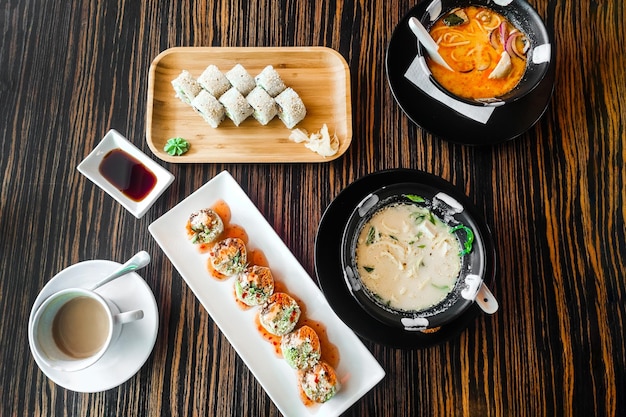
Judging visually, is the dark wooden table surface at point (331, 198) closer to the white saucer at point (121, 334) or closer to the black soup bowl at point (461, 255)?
the white saucer at point (121, 334)

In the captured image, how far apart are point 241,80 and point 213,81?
0.11m

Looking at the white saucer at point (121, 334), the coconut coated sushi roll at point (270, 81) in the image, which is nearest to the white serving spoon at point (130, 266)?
the white saucer at point (121, 334)

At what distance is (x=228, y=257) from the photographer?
1.81 m

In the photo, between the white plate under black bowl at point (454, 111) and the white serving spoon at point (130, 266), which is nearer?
the white serving spoon at point (130, 266)

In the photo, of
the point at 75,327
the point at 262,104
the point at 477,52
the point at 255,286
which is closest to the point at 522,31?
the point at 477,52

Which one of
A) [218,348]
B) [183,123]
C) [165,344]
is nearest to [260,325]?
[218,348]

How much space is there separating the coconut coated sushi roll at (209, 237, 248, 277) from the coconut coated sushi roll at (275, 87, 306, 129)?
52cm

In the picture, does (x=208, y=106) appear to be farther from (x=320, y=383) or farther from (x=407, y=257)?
(x=320, y=383)

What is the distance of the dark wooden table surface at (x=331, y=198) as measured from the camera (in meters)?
1.84

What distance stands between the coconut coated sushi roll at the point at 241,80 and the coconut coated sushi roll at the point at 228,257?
1.97 feet

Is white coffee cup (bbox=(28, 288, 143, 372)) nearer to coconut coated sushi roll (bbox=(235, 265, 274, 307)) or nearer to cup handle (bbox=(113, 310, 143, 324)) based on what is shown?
cup handle (bbox=(113, 310, 143, 324))

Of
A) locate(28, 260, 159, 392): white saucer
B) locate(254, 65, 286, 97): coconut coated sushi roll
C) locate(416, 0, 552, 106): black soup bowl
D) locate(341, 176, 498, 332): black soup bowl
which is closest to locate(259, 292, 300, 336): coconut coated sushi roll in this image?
locate(341, 176, 498, 332): black soup bowl

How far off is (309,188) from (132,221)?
2.35 feet

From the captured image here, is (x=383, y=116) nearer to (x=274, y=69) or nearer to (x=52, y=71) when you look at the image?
(x=274, y=69)
